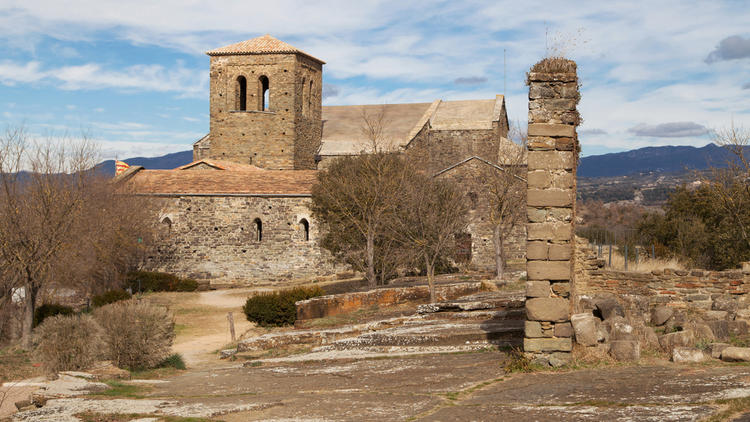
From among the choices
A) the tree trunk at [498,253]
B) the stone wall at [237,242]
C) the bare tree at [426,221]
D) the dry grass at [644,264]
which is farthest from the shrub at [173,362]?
the stone wall at [237,242]

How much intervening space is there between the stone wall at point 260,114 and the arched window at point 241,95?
0.16 meters

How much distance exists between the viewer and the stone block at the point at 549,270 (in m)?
8.52

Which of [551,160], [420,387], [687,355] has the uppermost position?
[551,160]

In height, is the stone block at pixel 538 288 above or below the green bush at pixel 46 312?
above

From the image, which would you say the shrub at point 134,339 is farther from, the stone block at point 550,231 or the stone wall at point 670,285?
the stone wall at point 670,285

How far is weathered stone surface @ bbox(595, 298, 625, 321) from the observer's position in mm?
10683

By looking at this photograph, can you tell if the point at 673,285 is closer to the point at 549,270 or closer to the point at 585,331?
the point at 585,331

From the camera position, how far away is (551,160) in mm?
8711

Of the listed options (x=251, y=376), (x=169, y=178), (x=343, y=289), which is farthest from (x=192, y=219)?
(x=251, y=376)

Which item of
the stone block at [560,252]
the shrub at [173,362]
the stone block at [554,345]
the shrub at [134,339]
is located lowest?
the shrub at [173,362]

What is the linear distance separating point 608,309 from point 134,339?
7.97 meters

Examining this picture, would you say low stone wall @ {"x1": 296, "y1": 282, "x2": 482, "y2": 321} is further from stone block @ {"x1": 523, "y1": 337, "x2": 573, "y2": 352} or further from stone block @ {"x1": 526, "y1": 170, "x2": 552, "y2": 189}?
stone block @ {"x1": 526, "y1": 170, "x2": 552, "y2": 189}

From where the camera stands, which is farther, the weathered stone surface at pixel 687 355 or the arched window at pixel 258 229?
the arched window at pixel 258 229

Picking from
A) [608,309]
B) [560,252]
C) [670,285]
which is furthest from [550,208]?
[670,285]
